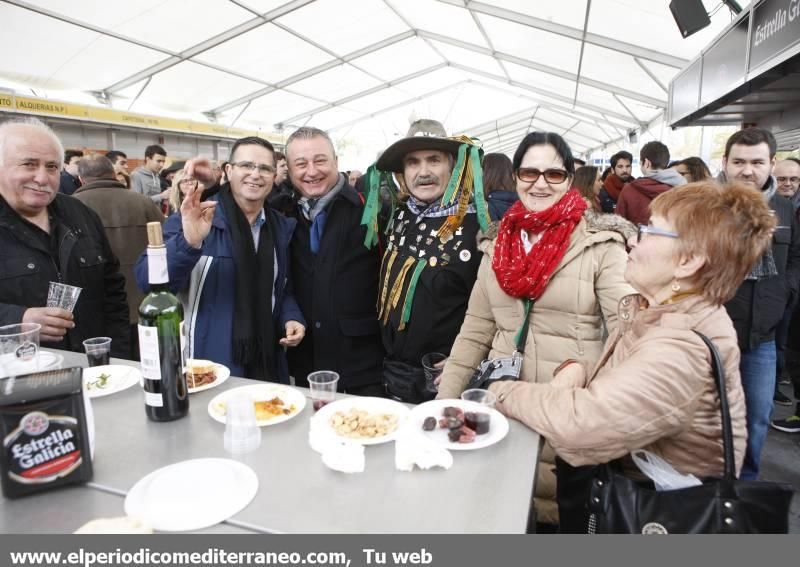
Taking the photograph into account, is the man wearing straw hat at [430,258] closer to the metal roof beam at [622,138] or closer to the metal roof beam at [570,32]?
the metal roof beam at [570,32]

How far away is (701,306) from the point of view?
1171 millimetres

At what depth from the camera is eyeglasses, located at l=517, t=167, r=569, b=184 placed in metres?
1.78

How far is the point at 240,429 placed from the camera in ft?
3.72

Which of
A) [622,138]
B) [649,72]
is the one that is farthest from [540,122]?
[649,72]

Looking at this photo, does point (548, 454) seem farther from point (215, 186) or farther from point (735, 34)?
point (735, 34)

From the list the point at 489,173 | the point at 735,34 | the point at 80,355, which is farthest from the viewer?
the point at 489,173

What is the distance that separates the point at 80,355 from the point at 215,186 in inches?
36.2

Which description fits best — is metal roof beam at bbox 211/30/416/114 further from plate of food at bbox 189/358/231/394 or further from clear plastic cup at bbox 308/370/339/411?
clear plastic cup at bbox 308/370/339/411

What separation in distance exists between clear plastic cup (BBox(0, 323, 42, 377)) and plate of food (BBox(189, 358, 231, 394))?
0.42 meters

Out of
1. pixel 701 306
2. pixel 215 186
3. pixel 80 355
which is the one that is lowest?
pixel 80 355
